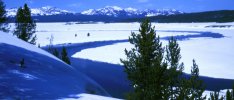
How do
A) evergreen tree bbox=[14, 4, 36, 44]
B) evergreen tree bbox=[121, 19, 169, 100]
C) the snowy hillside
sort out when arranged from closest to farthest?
the snowy hillside → evergreen tree bbox=[121, 19, 169, 100] → evergreen tree bbox=[14, 4, 36, 44]

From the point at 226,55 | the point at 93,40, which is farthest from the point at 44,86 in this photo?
the point at 93,40

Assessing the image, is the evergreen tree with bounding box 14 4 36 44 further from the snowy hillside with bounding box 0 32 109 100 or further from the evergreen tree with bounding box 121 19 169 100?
the evergreen tree with bounding box 121 19 169 100

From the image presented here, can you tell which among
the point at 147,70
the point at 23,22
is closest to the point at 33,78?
the point at 147,70

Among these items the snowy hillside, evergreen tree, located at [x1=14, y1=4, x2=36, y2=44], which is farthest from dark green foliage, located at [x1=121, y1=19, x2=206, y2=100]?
evergreen tree, located at [x1=14, y1=4, x2=36, y2=44]

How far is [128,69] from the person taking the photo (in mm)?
19719

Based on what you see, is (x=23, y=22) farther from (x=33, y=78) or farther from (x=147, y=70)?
(x=147, y=70)

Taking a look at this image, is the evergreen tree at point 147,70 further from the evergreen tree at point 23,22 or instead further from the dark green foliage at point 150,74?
the evergreen tree at point 23,22

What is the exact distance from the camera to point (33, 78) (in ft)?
56.5

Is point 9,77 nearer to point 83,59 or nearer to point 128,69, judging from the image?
point 128,69

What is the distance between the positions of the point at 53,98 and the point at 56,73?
5.27 metres

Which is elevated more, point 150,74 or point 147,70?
point 147,70

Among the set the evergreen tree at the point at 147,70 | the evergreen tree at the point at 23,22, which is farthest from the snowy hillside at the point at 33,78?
the evergreen tree at the point at 23,22

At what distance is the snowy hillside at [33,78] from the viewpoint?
15.1 metres

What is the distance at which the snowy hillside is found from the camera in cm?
1510
